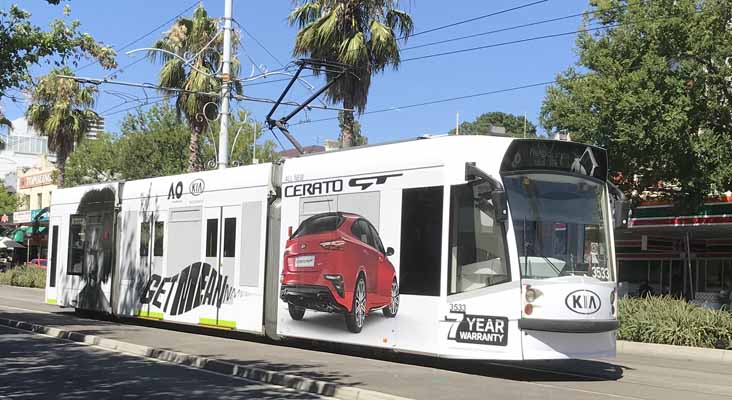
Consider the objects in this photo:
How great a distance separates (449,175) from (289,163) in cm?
431

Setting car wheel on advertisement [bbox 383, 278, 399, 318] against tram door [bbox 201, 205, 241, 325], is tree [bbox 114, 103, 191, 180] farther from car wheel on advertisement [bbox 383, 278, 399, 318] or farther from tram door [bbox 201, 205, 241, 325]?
car wheel on advertisement [bbox 383, 278, 399, 318]

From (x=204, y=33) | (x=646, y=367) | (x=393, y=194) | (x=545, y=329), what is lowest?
(x=646, y=367)

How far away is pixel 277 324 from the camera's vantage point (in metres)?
15.4

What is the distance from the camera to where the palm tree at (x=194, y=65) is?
30703 millimetres

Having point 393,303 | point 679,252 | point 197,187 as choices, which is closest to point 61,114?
point 197,187

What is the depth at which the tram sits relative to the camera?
453 inches

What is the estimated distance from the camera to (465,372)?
42.7ft

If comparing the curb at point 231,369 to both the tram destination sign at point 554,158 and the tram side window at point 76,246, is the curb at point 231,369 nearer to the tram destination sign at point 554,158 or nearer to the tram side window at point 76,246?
the tram destination sign at point 554,158

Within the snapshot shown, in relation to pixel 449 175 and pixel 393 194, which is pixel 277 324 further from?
pixel 449 175

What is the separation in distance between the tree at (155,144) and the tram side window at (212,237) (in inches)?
1157

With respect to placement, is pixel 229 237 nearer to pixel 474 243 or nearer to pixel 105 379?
pixel 105 379

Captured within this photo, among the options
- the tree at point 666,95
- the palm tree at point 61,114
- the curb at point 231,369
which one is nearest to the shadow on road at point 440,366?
the curb at point 231,369

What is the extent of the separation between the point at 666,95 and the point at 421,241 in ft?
34.4

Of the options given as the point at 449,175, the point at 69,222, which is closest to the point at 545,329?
the point at 449,175
